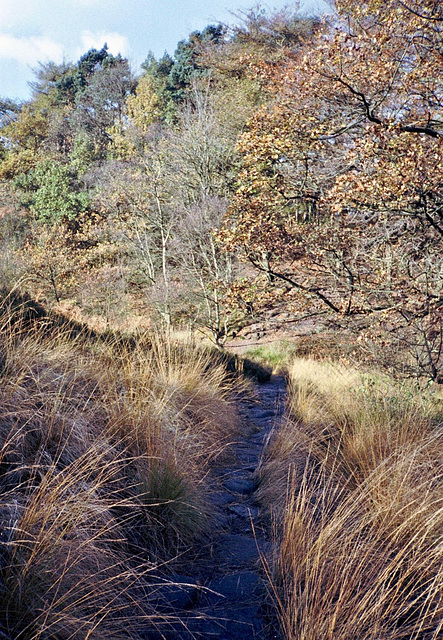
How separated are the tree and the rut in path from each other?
3917mm

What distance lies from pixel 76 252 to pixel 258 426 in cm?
1817

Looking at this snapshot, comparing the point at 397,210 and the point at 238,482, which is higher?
the point at 397,210

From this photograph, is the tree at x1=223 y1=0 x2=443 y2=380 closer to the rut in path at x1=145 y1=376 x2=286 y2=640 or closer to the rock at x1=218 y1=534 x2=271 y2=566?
the rut in path at x1=145 y1=376 x2=286 y2=640

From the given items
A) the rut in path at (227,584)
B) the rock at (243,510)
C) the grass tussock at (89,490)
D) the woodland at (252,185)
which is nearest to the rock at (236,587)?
the rut in path at (227,584)

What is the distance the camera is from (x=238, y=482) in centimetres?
388

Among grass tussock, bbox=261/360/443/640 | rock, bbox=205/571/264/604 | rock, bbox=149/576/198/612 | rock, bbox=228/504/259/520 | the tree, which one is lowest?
rock, bbox=228/504/259/520

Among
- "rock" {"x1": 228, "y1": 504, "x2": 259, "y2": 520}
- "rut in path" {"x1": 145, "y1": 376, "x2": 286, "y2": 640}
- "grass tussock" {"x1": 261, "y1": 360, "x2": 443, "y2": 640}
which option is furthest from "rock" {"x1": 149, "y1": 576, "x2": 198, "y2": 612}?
"rock" {"x1": 228, "y1": 504, "x2": 259, "y2": 520}

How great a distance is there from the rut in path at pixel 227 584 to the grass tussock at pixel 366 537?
0.13 meters

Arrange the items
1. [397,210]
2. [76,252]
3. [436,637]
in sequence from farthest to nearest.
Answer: [76,252], [397,210], [436,637]

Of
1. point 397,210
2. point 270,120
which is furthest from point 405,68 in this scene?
point 397,210

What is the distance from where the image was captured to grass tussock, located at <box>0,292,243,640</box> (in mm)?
1809

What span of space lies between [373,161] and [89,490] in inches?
253

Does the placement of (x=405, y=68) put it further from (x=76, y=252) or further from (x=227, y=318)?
(x=76, y=252)

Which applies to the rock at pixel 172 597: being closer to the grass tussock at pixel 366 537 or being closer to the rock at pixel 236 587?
the rock at pixel 236 587
